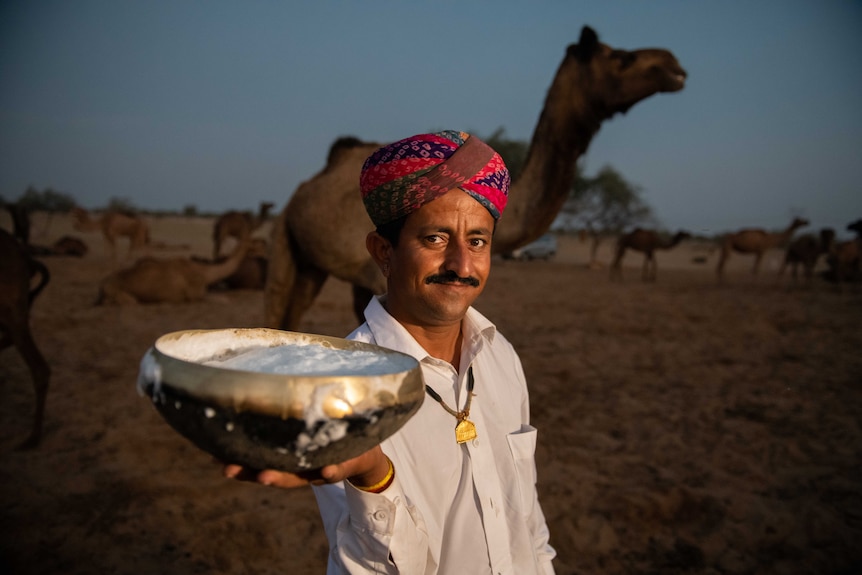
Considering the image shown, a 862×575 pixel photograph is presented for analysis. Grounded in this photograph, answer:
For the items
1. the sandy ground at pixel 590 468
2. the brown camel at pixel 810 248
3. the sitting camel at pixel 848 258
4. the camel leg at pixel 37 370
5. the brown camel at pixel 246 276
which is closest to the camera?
the sandy ground at pixel 590 468

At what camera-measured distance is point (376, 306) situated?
1.65 meters

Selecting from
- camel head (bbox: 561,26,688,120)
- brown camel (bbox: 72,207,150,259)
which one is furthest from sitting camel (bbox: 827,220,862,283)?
brown camel (bbox: 72,207,150,259)

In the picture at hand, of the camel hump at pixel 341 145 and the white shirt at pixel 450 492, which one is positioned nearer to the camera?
the white shirt at pixel 450 492

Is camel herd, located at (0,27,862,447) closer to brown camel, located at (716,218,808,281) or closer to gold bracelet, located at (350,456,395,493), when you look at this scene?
gold bracelet, located at (350,456,395,493)

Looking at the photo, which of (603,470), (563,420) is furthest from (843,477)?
(563,420)

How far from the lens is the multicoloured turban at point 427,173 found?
58.1 inches

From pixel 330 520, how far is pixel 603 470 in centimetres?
326

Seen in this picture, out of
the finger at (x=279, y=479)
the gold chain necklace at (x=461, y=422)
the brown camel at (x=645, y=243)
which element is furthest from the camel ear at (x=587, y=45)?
the brown camel at (x=645, y=243)

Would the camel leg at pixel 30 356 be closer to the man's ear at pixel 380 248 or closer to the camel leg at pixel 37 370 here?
the camel leg at pixel 37 370

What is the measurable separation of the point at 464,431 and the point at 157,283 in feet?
34.3

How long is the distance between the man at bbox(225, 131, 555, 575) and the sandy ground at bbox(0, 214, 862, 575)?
1.92m

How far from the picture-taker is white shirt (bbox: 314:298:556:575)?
125cm

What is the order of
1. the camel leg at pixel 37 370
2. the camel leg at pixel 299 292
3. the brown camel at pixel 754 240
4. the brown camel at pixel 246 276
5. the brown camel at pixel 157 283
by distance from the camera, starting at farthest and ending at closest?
the brown camel at pixel 754 240 → the brown camel at pixel 246 276 → the brown camel at pixel 157 283 → the camel leg at pixel 299 292 → the camel leg at pixel 37 370

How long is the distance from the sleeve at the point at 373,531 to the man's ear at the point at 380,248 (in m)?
0.67
